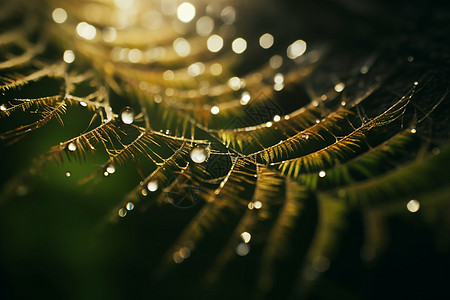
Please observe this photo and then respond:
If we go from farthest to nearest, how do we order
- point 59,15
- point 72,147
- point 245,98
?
point 59,15, point 245,98, point 72,147

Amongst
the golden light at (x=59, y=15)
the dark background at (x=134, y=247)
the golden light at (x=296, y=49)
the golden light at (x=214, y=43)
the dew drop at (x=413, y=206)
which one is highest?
the golden light at (x=296, y=49)

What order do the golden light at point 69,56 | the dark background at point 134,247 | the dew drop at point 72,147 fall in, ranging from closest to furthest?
the dew drop at point 72,147 → the dark background at point 134,247 → the golden light at point 69,56

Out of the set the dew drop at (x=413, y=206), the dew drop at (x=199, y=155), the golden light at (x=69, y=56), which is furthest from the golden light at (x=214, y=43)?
the dew drop at (x=413, y=206)

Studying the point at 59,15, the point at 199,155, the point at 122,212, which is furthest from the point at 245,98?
the point at 59,15

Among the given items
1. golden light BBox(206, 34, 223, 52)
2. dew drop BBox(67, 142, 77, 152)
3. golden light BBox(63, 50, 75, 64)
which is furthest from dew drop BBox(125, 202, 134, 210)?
golden light BBox(206, 34, 223, 52)

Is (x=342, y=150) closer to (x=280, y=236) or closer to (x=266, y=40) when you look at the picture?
(x=280, y=236)

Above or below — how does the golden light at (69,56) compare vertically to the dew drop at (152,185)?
above

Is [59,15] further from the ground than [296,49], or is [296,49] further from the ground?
[296,49]

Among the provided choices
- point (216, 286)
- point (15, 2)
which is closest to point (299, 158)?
point (216, 286)

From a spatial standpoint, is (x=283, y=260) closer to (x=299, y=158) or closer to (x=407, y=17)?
(x=299, y=158)

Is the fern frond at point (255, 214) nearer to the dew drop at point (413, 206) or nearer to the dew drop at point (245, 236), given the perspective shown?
the dew drop at point (245, 236)

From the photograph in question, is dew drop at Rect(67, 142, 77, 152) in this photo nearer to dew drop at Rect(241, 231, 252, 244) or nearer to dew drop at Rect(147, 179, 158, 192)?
dew drop at Rect(147, 179, 158, 192)
